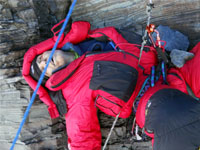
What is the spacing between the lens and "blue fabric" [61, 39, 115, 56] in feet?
10.1

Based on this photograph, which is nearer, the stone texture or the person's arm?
the person's arm

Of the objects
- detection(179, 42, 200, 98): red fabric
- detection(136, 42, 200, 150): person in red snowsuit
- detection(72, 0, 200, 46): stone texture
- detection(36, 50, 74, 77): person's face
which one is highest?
detection(72, 0, 200, 46): stone texture

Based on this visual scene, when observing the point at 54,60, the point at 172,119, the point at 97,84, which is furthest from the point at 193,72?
the point at 54,60

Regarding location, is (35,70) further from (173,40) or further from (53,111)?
(173,40)

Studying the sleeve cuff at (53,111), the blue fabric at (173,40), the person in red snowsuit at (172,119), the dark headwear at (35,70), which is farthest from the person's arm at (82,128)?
the blue fabric at (173,40)

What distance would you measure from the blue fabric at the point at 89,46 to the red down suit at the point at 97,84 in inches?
9.3

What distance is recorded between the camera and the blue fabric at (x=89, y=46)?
3.09 m

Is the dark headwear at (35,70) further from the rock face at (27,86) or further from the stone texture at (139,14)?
the stone texture at (139,14)

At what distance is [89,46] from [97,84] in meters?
0.97

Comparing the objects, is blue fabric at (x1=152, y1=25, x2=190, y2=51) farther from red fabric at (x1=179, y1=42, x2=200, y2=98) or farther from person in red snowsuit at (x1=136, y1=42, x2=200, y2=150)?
person in red snowsuit at (x1=136, y1=42, x2=200, y2=150)

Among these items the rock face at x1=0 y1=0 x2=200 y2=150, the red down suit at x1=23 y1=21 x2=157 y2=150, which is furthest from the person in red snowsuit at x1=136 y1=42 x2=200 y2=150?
the rock face at x1=0 y1=0 x2=200 y2=150

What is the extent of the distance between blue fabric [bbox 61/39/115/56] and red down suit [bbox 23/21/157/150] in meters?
0.24

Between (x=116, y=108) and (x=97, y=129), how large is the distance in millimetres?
510

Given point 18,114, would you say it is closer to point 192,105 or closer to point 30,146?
point 30,146
